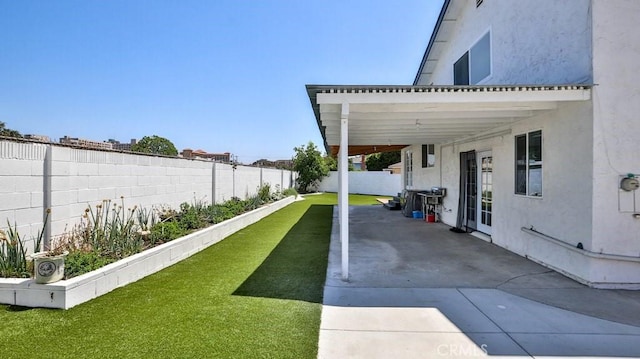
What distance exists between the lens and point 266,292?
15.7 ft

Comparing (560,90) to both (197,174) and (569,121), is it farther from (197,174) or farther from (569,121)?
(197,174)

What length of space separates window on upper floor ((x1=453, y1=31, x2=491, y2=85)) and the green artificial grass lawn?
6.77 metres

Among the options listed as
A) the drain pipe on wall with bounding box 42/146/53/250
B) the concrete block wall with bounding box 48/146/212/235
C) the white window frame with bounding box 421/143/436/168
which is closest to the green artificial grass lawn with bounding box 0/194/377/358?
the drain pipe on wall with bounding box 42/146/53/250

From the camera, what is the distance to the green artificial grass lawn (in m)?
3.16

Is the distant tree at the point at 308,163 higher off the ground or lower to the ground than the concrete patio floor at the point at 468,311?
higher

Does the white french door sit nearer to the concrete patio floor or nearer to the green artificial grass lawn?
the concrete patio floor

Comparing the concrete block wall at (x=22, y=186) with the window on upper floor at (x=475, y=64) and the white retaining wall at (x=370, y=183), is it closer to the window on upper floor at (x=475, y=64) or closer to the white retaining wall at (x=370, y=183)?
the window on upper floor at (x=475, y=64)

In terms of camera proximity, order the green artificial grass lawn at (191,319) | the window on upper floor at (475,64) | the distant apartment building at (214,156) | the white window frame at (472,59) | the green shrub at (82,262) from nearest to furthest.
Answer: the green artificial grass lawn at (191,319) → the green shrub at (82,262) → the white window frame at (472,59) → the window on upper floor at (475,64) → the distant apartment building at (214,156)

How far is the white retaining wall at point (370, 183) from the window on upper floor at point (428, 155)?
1316cm

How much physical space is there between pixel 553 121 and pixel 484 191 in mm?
3252

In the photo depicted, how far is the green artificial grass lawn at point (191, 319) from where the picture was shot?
316 centimetres

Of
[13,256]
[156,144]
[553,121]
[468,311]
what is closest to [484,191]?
[553,121]

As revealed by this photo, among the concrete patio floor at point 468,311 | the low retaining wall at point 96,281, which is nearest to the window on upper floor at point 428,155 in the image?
the concrete patio floor at point 468,311

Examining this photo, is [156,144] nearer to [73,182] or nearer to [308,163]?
[308,163]
